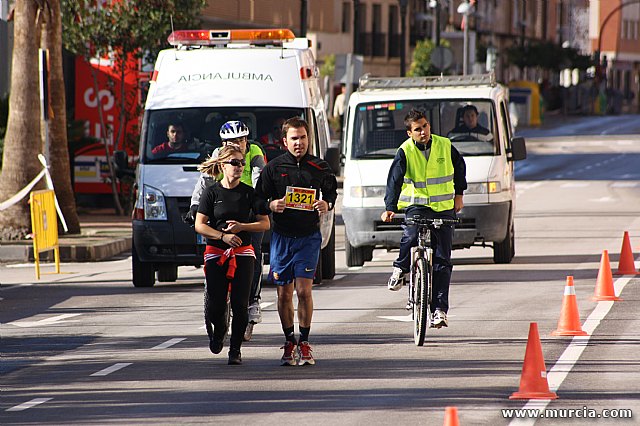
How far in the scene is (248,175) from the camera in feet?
40.7

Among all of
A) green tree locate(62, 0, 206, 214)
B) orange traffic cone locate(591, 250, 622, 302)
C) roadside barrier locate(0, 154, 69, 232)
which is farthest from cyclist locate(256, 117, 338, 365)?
green tree locate(62, 0, 206, 214)

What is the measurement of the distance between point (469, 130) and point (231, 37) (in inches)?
132

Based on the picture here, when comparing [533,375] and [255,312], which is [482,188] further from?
[533,375]

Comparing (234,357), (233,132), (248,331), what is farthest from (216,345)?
(233,132)

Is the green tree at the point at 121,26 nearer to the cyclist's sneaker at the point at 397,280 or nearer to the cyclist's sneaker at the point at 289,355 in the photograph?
the cyclist's sneaker at the point at 397,280

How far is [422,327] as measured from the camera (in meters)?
12.5

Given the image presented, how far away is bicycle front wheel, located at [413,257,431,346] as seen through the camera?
12453 mm

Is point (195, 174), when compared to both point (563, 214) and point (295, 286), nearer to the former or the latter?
point (295, 286)

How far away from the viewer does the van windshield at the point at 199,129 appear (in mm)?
17609

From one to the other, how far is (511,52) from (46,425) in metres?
84.9

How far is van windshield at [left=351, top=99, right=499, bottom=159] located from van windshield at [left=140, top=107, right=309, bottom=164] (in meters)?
2.27

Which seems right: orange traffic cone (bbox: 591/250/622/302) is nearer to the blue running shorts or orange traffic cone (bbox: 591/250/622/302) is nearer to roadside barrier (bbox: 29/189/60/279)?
the blue running shorts

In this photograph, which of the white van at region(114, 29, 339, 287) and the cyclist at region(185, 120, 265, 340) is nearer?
the cyclist at region(185, 120, 265, 340)

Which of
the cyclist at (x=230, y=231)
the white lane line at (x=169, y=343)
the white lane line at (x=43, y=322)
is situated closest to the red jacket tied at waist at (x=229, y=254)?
the cyclist at (x=230, y=231)
